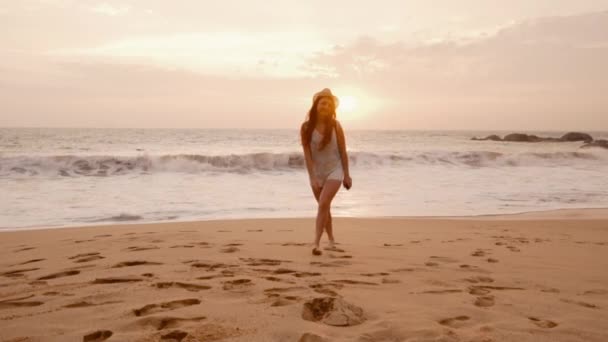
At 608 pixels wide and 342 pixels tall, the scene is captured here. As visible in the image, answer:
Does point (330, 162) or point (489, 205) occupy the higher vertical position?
point (330, 162)

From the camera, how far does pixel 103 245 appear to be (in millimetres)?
5492

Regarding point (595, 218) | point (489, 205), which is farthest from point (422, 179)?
point (595, 218)

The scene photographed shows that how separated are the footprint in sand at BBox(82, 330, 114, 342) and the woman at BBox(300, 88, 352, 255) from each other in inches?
110

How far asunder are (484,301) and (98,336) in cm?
258

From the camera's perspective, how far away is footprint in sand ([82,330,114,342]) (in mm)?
2600

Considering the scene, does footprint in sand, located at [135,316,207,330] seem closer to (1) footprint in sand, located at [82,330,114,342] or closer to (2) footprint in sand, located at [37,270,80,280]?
(1) footprint in sand, located at [82,330,114,342]

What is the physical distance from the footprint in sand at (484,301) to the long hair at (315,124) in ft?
8.06

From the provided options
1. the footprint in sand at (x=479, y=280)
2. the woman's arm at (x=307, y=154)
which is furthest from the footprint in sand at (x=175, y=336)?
the woman's arm at (x=307, y=154)

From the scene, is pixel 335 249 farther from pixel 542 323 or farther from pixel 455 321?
pixel 542 323

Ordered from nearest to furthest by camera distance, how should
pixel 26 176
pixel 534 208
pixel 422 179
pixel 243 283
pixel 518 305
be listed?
pixel 518 305
pixel 243 283
pixel 534 208
pixel 26 176
pixel 422 179

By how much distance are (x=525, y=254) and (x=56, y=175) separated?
15.2 m

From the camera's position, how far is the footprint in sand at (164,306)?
118 inches

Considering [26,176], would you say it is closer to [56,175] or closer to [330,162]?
[56,175]

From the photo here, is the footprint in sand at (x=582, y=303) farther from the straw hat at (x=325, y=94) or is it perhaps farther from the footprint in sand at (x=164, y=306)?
the straw hat at (x=325, y=94)
